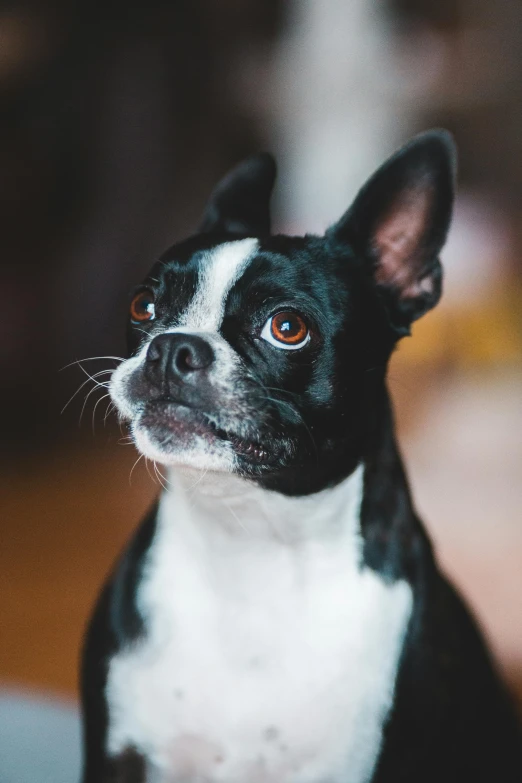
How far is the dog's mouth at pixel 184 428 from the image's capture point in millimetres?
A: 1356

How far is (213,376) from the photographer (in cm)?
135

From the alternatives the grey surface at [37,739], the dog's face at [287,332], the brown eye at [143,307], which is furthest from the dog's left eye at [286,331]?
the grey surface at [37,739]

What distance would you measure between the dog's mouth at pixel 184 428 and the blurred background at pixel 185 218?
1130 millimetres

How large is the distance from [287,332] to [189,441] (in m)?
0.25

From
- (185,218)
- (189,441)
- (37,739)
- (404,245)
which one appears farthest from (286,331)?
(185,218)

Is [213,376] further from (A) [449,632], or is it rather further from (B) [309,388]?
(A) [449,632]

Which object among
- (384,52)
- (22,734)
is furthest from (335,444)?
(384,52)

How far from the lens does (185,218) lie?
4770 millimetres

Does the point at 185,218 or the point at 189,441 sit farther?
the point at 185,218

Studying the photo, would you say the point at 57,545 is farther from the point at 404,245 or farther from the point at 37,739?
the point at 404,245

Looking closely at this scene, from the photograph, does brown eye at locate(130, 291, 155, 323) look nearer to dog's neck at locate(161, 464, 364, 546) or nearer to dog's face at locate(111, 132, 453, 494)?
dog's face at locate(111, 132, 453, 494)

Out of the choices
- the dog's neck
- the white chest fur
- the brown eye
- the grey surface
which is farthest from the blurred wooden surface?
the brown eye

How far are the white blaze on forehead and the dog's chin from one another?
17 centimetres

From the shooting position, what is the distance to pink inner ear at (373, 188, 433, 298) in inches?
63.1
